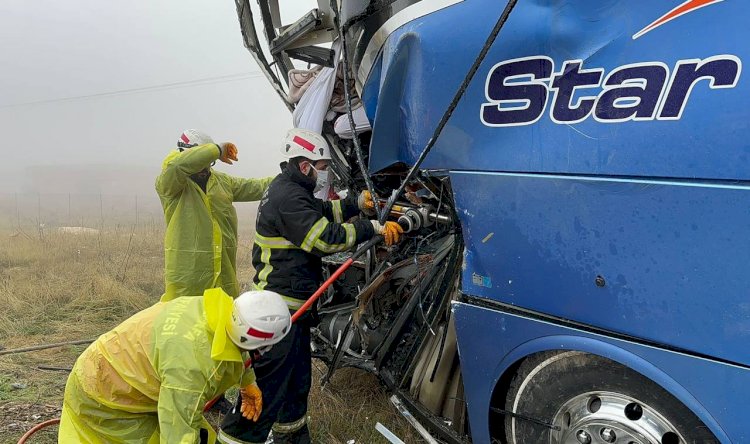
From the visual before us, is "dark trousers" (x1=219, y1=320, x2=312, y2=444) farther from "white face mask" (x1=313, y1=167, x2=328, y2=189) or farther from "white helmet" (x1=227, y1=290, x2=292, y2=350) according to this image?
"white face mask" (x1=313, y1=167, x2=328, y2=189)

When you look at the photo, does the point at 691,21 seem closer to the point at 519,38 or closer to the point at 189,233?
the point at 519,38

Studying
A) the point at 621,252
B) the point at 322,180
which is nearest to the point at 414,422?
the point at 621,252

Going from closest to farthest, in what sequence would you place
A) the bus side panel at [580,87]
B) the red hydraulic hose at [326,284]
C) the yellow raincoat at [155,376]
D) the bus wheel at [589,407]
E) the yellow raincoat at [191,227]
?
the bus side panel at [580,87], the bus wheel at [589,407], the yellow raincoat at [155,376], the red hydraulic hose at [326,284], the yellow raincoat at [191,227]

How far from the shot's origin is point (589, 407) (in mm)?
1872

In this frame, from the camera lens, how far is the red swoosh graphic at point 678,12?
148 cm

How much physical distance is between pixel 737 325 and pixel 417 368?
1.63 m

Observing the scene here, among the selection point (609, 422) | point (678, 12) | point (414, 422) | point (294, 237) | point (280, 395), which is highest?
point (678, 12)

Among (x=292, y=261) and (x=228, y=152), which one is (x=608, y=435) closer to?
(x=292, y=261)

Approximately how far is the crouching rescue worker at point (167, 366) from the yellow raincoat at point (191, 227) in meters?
1.52

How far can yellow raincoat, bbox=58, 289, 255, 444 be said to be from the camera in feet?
6.77

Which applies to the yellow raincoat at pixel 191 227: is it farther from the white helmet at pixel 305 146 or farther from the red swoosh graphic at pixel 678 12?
the red swoosh graphic at pixel 678 12

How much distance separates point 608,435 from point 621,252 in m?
0.61

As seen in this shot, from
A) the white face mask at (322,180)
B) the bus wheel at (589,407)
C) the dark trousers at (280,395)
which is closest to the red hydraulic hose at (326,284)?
the dark trousers at (280,395)

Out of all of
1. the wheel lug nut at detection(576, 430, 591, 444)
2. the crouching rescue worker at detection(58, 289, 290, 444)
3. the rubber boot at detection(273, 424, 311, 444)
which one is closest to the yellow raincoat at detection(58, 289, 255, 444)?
the crouching rescue worker at detection(58, 289, 290, 444)
